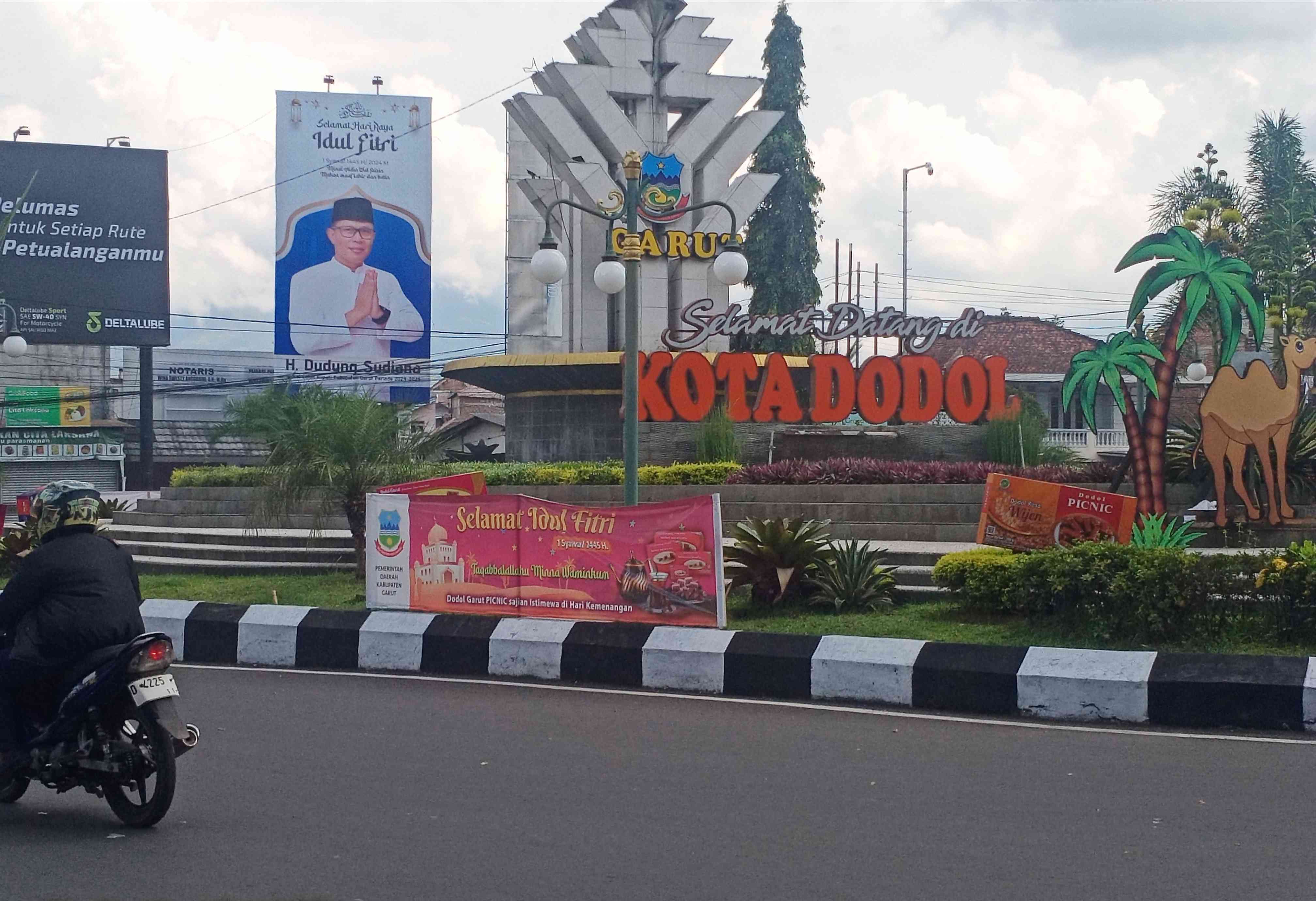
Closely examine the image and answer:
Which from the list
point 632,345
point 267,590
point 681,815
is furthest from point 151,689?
point 267,590

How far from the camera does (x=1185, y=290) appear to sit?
15.6 meters

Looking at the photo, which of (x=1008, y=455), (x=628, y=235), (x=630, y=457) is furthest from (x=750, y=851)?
(x=1008, y=455)

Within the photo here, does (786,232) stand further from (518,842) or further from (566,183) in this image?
(518,842)

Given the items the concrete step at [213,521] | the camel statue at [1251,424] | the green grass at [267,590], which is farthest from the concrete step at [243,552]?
the camel statue at [1251,424]

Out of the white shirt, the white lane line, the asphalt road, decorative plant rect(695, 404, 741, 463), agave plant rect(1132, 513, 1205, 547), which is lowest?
the white lane line

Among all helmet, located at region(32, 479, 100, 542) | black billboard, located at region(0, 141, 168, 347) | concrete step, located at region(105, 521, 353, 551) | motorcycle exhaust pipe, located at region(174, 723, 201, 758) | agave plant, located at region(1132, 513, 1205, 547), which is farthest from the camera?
black billboard, located at region(0, 141, 168, 347)

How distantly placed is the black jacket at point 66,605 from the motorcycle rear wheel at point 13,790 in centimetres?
74

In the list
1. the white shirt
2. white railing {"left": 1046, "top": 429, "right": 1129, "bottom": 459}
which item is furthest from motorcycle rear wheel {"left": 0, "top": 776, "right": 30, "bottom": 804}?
the white shirt

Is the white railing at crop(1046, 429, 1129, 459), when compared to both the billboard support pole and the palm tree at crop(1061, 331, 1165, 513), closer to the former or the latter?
the palm tree at crop(1061, 331, 1165, 513)

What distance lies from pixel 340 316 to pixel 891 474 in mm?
29858

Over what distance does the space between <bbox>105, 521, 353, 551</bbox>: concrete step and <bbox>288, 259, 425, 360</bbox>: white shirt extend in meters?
24.0

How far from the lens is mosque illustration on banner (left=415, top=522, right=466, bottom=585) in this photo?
12156mm

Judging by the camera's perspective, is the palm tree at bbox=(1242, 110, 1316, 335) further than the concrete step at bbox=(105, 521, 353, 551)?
Yes

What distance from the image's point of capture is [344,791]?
273 inches
